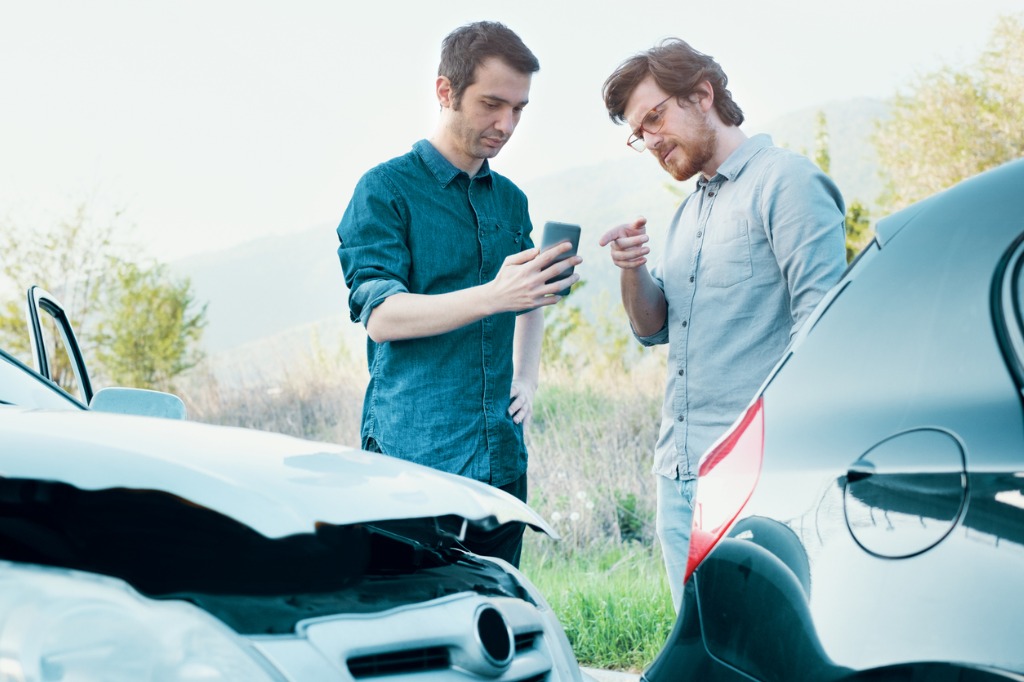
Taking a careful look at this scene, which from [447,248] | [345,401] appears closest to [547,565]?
[447,248]

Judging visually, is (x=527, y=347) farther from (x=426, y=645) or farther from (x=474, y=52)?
(x=426, y=645)

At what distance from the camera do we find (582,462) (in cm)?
775

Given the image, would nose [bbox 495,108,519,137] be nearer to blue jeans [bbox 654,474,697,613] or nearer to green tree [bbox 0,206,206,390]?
blue jeans [bbox 654,474,697,613]

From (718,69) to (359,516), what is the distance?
1826 millimetres

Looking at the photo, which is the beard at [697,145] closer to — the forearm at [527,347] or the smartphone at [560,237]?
the smartphone at [560,237]

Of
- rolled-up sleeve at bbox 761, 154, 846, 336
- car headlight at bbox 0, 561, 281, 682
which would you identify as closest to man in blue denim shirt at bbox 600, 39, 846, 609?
rolled-up sleeve at bbox 761, 154, 846, 336

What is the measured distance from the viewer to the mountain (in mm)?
96288

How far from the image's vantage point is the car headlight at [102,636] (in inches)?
48.3

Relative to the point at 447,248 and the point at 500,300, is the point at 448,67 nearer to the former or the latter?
the point at 447,248

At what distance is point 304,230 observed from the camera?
117 metres

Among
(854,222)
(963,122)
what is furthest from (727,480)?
(963,122)

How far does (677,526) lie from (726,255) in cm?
69

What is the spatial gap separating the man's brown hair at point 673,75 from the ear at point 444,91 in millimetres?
413

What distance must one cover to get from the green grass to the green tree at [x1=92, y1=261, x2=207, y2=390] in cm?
1850
